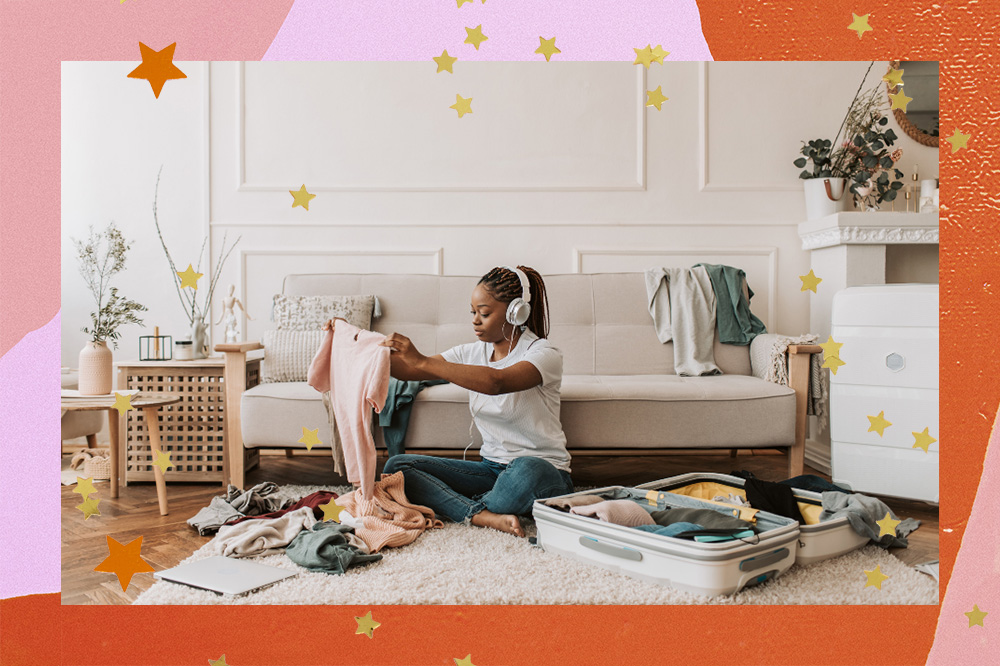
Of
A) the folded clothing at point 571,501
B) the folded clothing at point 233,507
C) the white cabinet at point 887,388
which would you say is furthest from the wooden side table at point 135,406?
the white cabinet at point 887,388

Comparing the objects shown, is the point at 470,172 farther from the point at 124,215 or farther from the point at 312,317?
the point at 124,215

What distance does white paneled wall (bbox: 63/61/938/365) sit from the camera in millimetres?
3057

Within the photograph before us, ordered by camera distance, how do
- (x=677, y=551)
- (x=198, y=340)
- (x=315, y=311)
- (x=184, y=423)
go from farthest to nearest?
(x=198, y=340), (x=315, y=311), (x=184, y=423), (x=677, y=551)

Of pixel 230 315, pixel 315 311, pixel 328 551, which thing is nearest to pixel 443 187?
pixel 315 311

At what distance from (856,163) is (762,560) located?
2.02m

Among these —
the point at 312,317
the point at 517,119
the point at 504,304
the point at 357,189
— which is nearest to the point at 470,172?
the point at 517,119

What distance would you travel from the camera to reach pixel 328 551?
1634mm

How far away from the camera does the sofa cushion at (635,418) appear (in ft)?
7.25

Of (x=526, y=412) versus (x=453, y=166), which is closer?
(x=526, y=412)

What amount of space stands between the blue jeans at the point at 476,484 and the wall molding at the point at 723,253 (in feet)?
4.34

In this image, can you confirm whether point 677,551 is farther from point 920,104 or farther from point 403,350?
point 920,104

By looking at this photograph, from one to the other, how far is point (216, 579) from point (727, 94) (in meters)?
2.64

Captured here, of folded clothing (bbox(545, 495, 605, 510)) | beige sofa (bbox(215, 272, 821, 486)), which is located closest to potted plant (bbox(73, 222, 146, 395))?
beige sofa (bbox(215, 272, 821, 486))

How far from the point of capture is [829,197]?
114 inches
